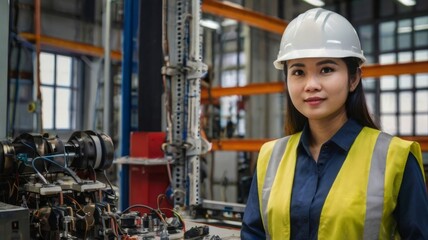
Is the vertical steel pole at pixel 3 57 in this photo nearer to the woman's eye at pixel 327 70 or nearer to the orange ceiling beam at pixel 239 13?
the woman's eye at pixel 327 70

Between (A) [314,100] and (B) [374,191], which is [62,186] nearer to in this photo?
(A) [314,100]

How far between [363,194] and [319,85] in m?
0.39

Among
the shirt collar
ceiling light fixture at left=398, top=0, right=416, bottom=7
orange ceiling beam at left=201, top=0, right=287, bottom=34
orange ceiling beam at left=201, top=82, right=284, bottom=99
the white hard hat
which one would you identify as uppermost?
ceiling light fixture at left=398, top=0, right=416, bottom=7

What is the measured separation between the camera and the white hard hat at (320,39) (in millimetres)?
1629

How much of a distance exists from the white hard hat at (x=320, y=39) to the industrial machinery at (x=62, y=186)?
1.33m

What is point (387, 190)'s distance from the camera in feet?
4.91

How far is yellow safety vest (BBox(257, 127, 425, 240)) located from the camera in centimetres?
150

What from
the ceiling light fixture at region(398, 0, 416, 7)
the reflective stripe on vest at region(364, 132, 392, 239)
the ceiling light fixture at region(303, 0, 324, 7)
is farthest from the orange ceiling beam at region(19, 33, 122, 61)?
the reflective stripe on vest at region(364, 132, 392, 239)

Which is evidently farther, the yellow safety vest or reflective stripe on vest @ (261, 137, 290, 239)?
reflective stripe on vest @ (261, 137, 290, 239)

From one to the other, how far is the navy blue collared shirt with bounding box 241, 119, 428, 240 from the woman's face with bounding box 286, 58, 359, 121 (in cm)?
13

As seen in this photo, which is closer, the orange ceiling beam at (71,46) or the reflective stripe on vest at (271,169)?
the reflective stripe on vest at (271,169)

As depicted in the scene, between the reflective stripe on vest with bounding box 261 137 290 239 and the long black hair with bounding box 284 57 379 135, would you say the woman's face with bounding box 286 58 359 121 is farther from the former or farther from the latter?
the reflective stripe on vest with bounding box 261 137 290 239

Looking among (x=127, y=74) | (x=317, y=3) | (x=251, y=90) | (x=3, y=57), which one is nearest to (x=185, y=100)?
(x=127, y=74)

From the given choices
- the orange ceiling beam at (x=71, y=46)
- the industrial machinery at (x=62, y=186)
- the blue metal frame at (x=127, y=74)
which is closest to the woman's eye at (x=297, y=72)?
the industrial machinery at (x=62, y=186)
